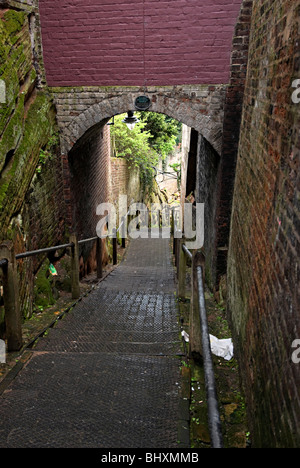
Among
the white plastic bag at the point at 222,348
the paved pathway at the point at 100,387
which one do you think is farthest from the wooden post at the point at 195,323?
the white plastic bag at the point at 222,348

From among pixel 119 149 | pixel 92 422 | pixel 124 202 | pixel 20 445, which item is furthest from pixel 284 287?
pixel 119 149

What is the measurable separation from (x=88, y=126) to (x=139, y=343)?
402cm

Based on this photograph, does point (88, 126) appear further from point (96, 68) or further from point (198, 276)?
point (198, 276)

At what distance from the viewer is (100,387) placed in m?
2.74

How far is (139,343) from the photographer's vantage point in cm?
373

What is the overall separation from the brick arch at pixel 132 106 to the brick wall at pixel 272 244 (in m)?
1.74

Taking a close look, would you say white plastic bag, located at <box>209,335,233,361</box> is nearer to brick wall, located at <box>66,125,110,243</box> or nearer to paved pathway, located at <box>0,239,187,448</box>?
paved pathway, located at <box>0,239,187,448</box>

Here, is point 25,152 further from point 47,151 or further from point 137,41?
point 137,41

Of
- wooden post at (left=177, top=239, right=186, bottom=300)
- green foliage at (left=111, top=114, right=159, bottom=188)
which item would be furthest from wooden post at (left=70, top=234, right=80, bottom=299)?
green foliage at (left=111, top=114, right=159, bottom=188)

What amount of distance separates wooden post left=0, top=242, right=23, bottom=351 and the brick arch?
3.70 meters

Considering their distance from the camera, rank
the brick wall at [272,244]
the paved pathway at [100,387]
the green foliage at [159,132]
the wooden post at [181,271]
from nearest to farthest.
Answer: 1. the brick wall at [272,244]
2. the paved pathway at [100,387]
3. the wooden post at [181,271]
4. the green foliage at [159,132]

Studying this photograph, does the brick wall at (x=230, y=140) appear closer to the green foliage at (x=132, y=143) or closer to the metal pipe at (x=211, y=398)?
the metal pipe at (x=211, y=398)

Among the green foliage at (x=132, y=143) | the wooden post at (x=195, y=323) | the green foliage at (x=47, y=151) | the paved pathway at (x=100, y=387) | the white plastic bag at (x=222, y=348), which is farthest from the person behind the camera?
the green foliage at (x=132, y=143)

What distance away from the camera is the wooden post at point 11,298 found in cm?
313
